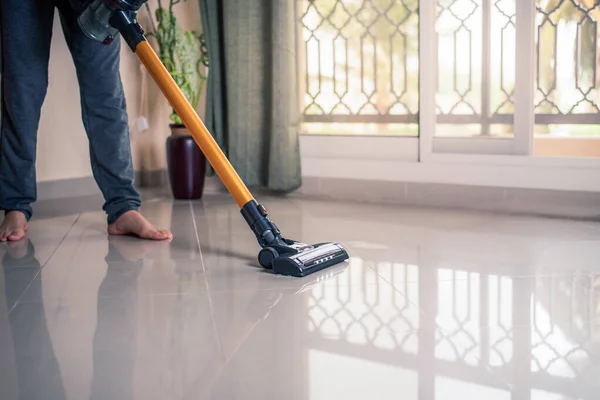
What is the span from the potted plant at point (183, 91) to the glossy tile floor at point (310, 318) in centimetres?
87

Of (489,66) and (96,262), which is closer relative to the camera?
(96,262)

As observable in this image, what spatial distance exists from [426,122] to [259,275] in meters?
1.40

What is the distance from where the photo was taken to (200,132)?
1893 millimetres

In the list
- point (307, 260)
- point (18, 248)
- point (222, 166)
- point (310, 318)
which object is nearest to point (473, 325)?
point (310, 318)

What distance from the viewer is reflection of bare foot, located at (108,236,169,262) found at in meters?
1.99

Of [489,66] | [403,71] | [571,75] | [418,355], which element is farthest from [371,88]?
[418,355]

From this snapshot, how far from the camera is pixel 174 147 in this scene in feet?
10.4

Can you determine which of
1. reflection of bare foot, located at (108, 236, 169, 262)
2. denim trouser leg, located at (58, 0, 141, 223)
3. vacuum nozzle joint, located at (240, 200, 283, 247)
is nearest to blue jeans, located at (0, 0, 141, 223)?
denim trouser leg, located at (58, 0, 141, 223)

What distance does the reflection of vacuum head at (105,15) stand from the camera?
6.15 feet

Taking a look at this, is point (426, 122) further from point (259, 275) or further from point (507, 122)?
point (259, 275)

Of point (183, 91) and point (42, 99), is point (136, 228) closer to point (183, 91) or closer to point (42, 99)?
point (42, 99)

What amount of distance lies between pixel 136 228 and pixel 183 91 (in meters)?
1.12

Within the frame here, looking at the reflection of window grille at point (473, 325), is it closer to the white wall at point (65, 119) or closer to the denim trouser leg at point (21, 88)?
the denim trouser leg at point (21, 88)

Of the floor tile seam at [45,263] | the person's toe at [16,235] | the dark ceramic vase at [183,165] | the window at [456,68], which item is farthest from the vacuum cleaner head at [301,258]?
the dark ceramic vase at [183,165]
